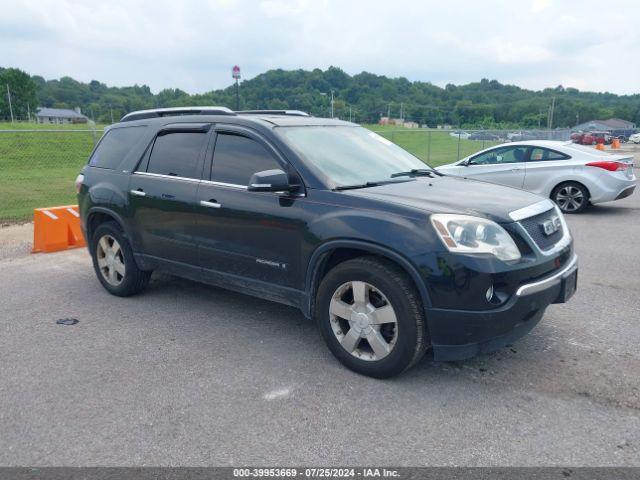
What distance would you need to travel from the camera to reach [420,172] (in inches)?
194

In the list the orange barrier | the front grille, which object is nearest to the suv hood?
the front grille

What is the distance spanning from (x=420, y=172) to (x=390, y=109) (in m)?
44.5

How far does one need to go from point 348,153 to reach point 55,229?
17.1 ft

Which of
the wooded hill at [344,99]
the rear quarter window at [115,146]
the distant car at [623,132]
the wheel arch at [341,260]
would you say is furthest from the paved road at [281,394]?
the distant car at [623,132]

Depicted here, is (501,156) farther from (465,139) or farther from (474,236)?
(465,139)

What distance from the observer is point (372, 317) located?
3707 millimetres

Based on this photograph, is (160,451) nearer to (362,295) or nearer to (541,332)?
(362,295)

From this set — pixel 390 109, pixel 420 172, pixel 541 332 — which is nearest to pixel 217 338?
pixel 420 172

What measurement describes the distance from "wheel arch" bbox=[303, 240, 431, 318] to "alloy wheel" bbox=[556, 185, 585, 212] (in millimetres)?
8074

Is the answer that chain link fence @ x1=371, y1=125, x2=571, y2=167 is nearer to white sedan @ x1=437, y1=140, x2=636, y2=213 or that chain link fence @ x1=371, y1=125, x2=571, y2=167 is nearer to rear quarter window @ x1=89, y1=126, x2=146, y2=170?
white sedan @ x1=437, y1=140, x2=636, y2=213

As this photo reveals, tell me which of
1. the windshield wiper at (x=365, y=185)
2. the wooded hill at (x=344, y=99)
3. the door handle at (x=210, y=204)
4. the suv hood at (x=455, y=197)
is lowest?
the door handle at (x=210, y=204)

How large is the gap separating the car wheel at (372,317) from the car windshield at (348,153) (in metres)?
0.79

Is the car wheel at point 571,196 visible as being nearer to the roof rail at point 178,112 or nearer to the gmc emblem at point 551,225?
the gmc emblem at point 551,225

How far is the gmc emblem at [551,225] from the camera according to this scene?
392 cm
